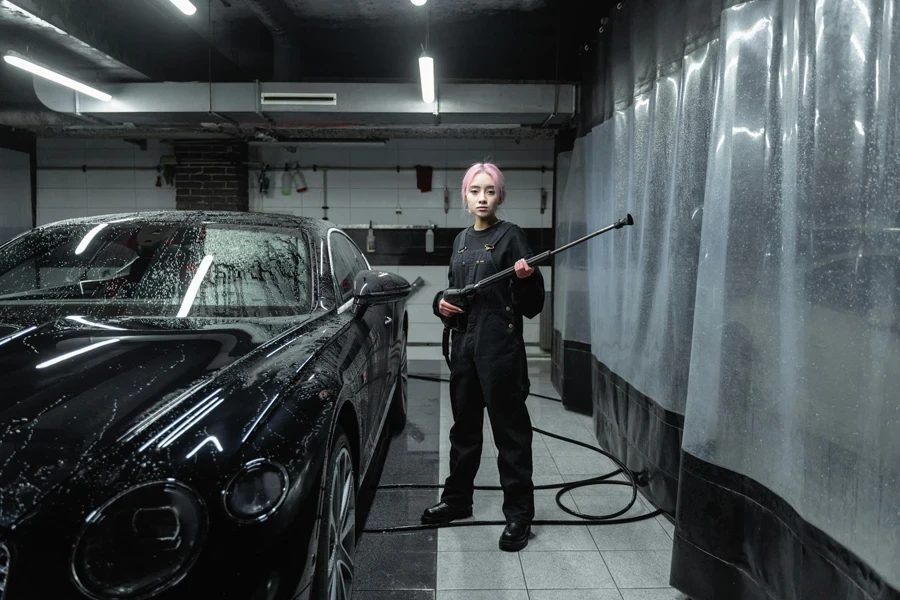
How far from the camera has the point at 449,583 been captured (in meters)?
1.90

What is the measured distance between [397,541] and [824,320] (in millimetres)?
1636

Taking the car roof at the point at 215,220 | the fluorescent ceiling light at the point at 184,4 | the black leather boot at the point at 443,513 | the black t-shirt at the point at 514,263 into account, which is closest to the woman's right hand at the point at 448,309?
the black t-shirt at the point at 514,263

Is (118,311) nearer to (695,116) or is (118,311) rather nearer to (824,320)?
(824,320)

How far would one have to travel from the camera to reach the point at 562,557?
6.83 ft

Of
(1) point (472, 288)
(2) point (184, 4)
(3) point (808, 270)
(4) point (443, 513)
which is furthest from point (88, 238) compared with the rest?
(3) point (808, 270)

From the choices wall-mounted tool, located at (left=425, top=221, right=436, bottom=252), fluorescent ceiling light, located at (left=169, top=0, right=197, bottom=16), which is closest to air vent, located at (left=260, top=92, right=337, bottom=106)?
fluorescent ceiling light, located at (left=169, top=0, right=197, bottom=16)

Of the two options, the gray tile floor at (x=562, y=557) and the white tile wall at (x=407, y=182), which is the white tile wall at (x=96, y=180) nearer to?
the white tile wall at (x=407, y=182)

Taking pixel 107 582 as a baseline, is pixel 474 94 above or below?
above

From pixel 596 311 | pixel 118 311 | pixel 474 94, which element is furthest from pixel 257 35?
pixel 118 311

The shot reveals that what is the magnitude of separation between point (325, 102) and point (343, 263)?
300 cm

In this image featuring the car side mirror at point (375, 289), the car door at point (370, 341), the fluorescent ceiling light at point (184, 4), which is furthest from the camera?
the fluorescent ceiling light at point (184, 4)

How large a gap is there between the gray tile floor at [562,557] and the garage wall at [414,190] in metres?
4.09

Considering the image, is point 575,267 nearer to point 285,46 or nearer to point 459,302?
point 459,302

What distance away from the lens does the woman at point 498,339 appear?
2072 millimetres
